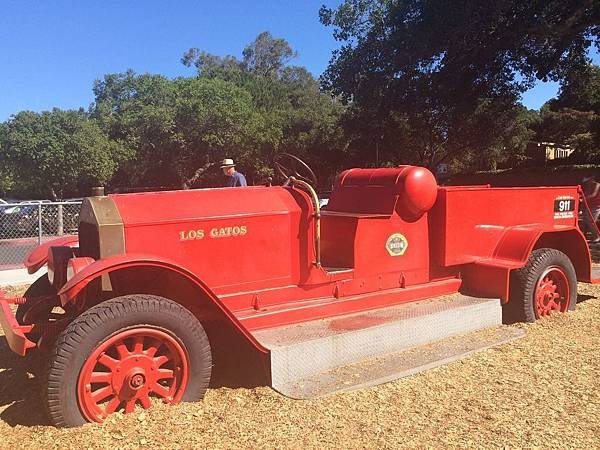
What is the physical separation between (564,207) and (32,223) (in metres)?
8.50

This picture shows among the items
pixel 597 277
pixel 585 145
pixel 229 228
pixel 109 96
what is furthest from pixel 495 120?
pixel 109 96

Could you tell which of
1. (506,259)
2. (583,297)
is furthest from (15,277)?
(583,297)

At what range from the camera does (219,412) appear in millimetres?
3334

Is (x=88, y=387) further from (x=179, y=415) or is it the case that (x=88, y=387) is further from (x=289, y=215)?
(x=289, y=215)

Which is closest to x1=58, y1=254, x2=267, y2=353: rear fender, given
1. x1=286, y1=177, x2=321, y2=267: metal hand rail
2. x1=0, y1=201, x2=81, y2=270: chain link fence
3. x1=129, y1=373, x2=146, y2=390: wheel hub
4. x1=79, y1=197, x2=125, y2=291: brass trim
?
x1=79, y1=197, x2=125, y2=291: brass trim

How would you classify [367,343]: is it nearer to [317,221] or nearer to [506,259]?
[317,221]

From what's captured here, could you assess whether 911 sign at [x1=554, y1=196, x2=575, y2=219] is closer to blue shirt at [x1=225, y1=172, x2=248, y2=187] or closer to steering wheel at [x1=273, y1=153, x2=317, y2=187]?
steering wheel at [x1=273, y1=153, x2=317, y2=187]

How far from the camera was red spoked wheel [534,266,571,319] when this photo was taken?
17.3 ft

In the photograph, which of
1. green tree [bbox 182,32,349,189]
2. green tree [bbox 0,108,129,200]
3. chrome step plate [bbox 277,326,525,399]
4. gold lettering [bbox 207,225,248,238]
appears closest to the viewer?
chrome step plate [bbox 277,326,525,399]

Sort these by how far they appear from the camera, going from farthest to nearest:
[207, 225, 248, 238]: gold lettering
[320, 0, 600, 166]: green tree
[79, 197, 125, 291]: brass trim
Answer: [320, 0, 600, 166]: green tree, [207, 225, 248, 238]: gold lettering, [79, 197, 125, 291]: brass trim

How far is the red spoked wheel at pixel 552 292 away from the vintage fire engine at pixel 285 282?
2cm

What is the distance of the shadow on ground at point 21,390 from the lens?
3236 millimetres

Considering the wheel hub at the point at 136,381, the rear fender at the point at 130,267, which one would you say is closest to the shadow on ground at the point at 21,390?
the wheel hub at the point at 136,381

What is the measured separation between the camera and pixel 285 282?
4164mm
